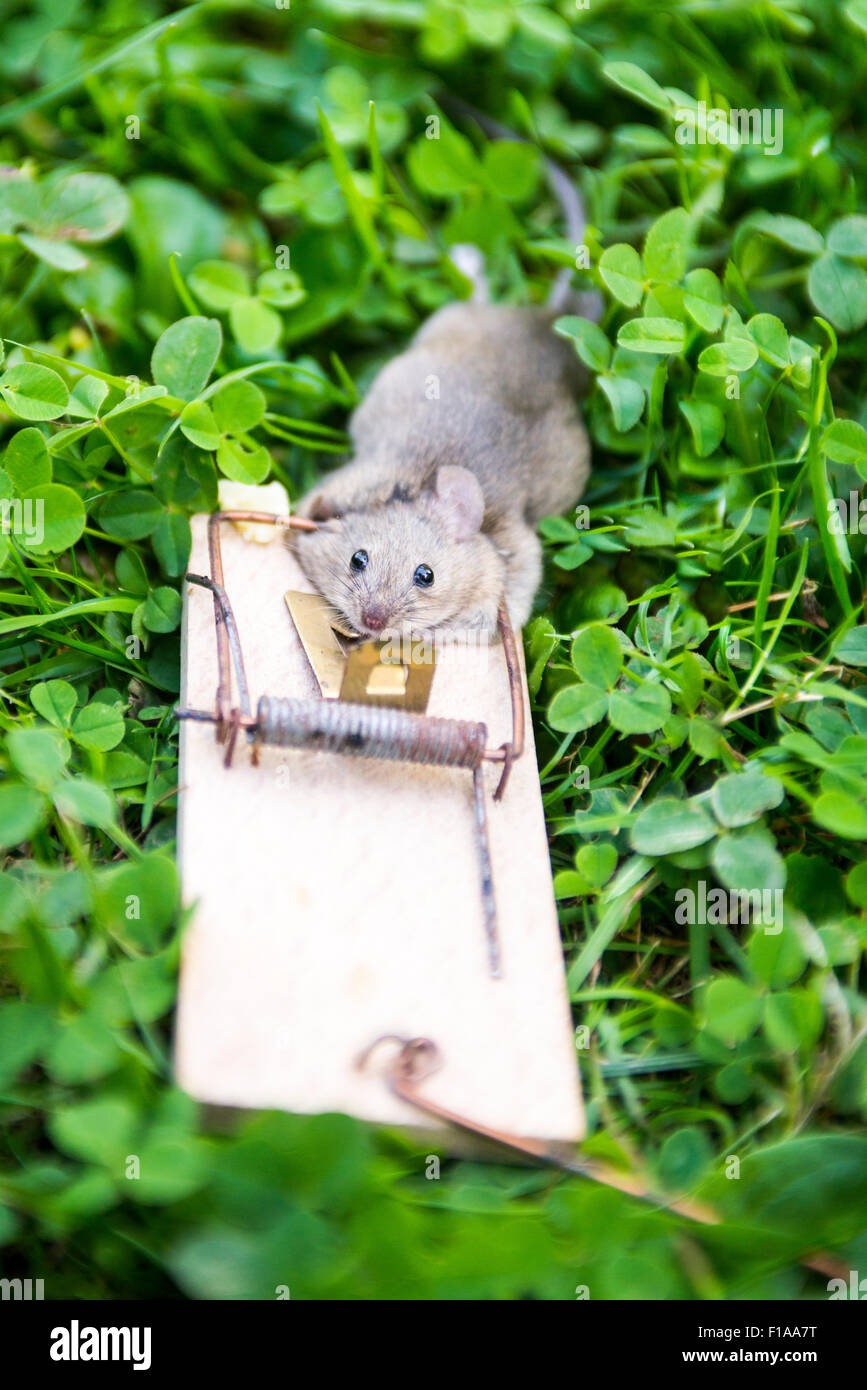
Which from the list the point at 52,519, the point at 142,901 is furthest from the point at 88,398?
the point at 142,901

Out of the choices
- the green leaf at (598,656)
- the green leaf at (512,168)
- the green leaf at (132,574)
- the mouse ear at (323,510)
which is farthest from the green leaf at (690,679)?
the green leaf at (512,168)

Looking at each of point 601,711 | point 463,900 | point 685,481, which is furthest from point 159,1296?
point 685,481

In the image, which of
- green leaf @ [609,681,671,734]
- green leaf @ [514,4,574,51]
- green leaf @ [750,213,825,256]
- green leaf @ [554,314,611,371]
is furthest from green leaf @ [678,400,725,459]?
green leaf @ [514,4,574,51]

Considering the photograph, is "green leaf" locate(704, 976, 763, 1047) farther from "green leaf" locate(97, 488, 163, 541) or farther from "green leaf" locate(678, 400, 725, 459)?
"green leaf" locate(97, 488, 163, 541)

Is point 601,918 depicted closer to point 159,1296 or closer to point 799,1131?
point 799,1131

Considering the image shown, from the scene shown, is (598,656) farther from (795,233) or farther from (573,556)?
(795,233)
